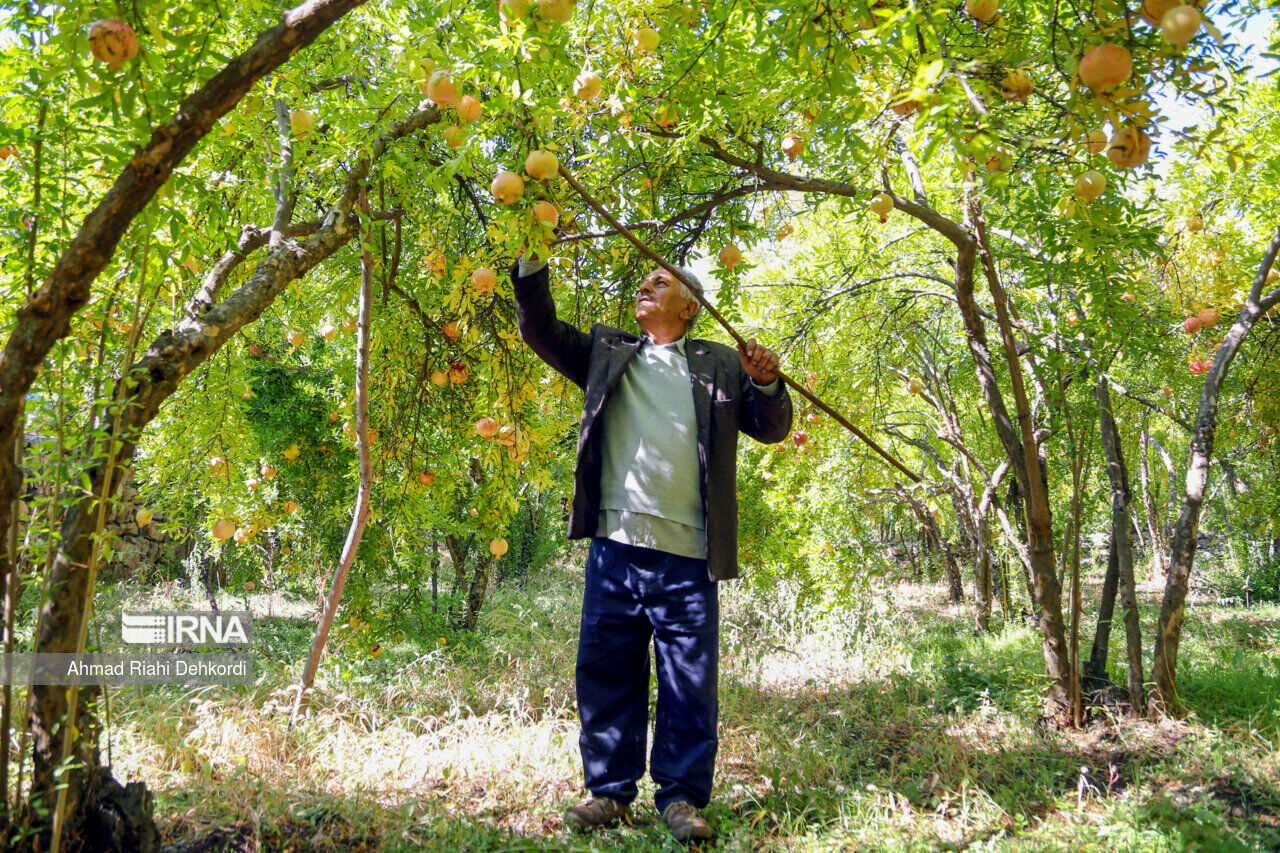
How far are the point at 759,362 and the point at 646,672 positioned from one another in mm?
1019

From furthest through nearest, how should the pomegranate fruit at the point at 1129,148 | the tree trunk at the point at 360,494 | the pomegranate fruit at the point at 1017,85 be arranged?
the tree trunk at the point at 360,494
the pomegranate fruit at the point at 1017,85
the pomegranate fruit at the point at 1129,148

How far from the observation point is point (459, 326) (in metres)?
2.82

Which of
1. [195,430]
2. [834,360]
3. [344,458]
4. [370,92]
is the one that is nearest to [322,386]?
[344,458]

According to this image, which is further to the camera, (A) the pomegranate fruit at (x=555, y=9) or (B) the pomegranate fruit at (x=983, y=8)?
(B) the pomegranate fruit at (x=983, y=8)

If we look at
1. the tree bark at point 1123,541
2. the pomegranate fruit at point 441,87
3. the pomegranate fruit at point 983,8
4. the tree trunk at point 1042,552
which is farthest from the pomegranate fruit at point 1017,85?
the tree bark at point 1123,541

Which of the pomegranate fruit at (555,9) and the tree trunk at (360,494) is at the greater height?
the pomegranate fruit at (555,9)

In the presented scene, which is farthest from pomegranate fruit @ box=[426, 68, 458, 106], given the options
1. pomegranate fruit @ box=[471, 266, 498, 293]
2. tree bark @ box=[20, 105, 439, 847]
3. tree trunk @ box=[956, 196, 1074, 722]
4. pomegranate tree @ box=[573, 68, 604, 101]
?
tree trunk @ box=[956, 196, 1074, 722]

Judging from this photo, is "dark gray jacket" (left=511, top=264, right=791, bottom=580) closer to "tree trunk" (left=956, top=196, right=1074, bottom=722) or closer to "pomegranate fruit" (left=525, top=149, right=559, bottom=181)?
"pomegranate fruit" (left=525, top=149, right=559, bottom=181)

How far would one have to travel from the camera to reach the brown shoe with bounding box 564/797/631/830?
2.07m

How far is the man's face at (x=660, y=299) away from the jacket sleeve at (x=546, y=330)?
22cm

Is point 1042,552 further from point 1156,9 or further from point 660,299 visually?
point 1156,9

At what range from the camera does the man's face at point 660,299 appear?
2.49 metres

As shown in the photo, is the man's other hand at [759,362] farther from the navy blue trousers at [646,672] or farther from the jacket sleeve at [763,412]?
the navy blue trousers at [646,672]

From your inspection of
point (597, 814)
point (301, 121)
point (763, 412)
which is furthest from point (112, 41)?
point (597, 814)
